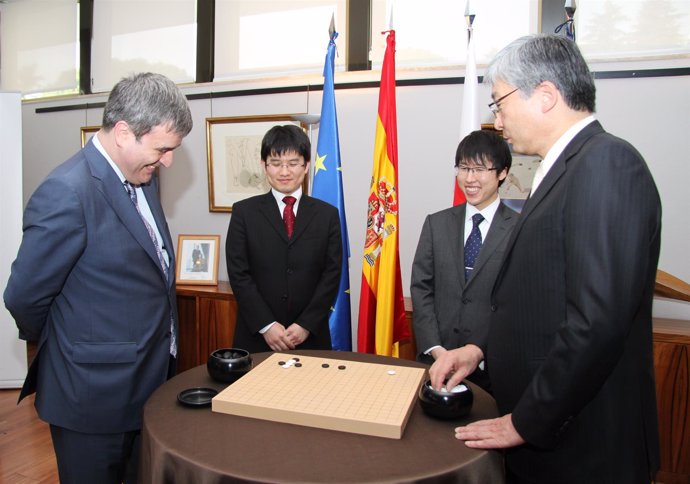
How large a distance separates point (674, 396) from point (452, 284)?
140 cm

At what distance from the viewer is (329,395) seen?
1.18 metres

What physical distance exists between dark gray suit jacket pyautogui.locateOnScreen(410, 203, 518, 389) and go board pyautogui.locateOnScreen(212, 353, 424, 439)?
531 mm

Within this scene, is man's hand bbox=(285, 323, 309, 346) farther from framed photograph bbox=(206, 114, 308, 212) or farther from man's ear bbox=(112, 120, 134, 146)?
framed photograph bbox=(206, 114, 308, 212)

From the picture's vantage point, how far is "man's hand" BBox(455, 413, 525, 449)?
1015mm

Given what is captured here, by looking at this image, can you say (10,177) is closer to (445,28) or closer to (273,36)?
(273,36)

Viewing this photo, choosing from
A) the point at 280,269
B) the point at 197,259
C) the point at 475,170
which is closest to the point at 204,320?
the point at 197,259

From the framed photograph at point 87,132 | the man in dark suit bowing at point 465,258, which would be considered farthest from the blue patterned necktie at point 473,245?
the framed photograph at point 87,132

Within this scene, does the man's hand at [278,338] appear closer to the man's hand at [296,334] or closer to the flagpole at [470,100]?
the man's hand at [296,334]

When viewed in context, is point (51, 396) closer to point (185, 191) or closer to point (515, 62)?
point (515, 62)

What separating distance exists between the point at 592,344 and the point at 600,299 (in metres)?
0.09

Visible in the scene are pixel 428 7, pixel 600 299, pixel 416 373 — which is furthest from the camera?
pixel 428 7

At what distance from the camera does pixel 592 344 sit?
94 centimetres

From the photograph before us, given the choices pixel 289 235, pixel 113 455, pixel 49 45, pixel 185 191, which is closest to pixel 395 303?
pixel 289 235

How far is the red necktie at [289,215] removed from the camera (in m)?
2.37
